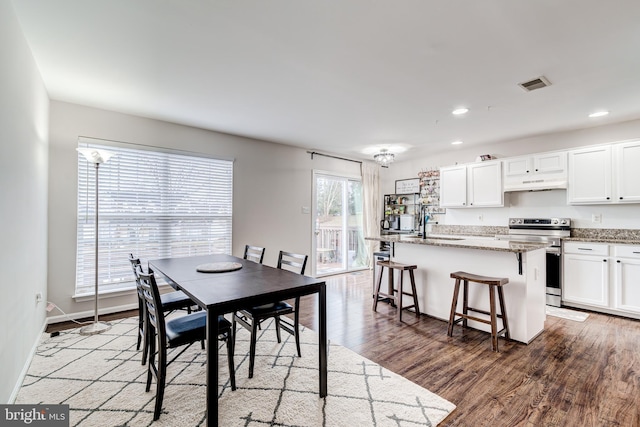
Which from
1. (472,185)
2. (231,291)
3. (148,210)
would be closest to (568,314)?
(472,185)

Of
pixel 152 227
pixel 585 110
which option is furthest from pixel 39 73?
pixel 585 110

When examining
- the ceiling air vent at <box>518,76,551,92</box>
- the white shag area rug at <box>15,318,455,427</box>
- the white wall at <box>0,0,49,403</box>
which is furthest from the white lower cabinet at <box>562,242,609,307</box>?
the white wall at <box>0,0,49,403</box>

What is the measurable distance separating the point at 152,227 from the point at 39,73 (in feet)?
6.25

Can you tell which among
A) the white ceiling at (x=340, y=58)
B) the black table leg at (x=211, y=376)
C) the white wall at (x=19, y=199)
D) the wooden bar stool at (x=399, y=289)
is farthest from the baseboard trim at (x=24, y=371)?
the wooden bar stool at (x=399, y=289)

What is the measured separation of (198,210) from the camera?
418 centimetres

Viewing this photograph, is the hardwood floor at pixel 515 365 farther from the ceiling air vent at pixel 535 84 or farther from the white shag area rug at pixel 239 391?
the ceiling air vent at pixel 535 84

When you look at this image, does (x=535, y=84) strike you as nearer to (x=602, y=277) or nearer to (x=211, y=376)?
(x=602, y=277)

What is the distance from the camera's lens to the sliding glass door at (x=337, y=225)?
18.8 ft

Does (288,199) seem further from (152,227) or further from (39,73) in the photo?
(39,73)

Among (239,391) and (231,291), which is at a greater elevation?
(231,291)

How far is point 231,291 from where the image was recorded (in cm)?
180

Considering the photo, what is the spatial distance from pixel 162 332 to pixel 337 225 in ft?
15.0

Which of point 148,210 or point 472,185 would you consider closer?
point 148,210

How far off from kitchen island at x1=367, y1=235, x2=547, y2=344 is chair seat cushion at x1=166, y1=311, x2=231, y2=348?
7.77 feet
